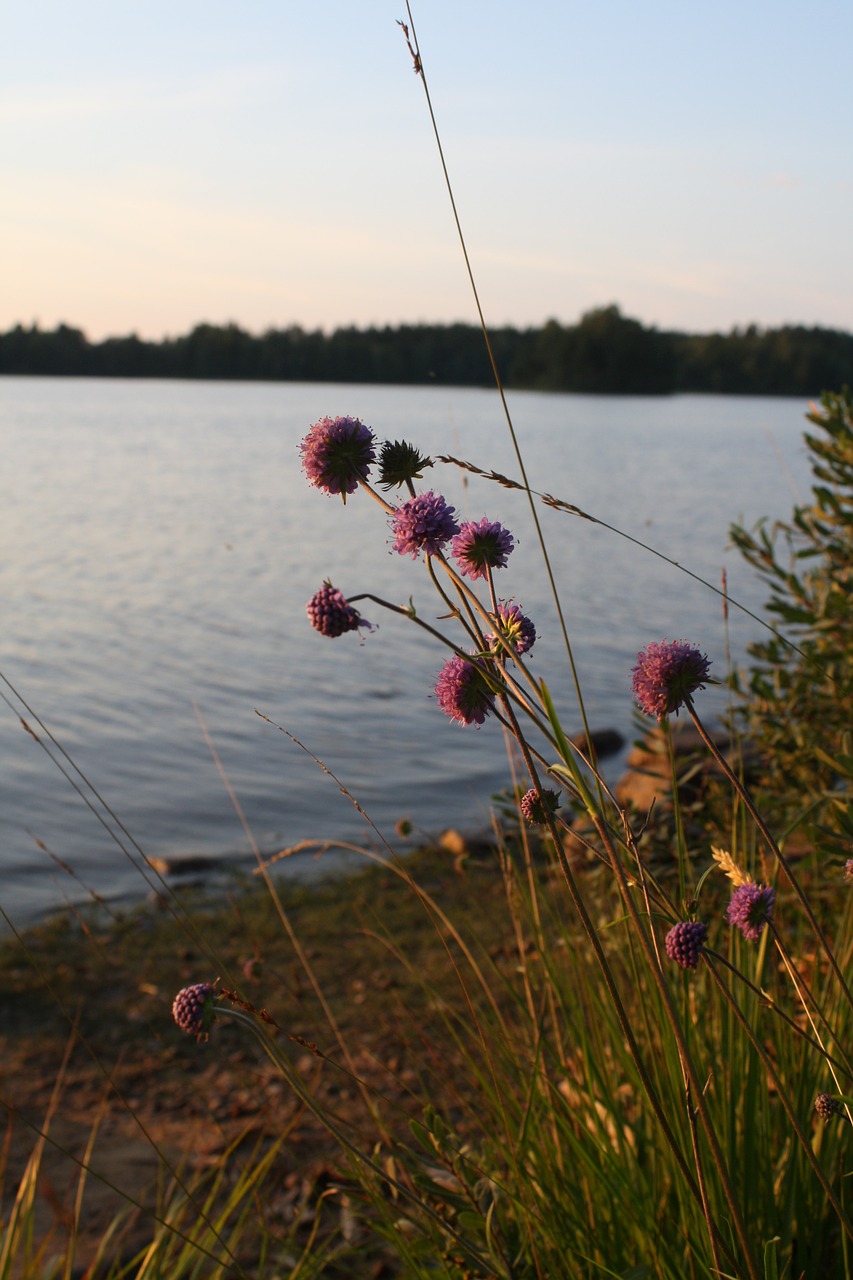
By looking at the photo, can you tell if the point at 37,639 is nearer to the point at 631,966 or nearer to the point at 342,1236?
the point at 342,1236

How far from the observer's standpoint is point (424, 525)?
141 cm

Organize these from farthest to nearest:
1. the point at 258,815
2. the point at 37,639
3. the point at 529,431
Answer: the point at 529,431 → the point at 37,639 → the point at 258,815

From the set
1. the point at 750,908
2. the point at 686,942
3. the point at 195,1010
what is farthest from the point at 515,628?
the point at 195,1010

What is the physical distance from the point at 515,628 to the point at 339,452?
35cm

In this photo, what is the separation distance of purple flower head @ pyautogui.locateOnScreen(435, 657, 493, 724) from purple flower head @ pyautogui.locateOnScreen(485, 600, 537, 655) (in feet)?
0.18

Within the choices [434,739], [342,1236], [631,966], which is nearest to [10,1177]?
[342,1236]

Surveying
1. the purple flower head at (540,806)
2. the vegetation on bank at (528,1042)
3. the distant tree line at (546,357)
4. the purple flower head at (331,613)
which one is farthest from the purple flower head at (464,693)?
the distant tree line at (546,357)

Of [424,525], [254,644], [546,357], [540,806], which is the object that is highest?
[546,357]

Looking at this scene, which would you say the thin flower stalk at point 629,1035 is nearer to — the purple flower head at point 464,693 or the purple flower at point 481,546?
the purple flower head at point 464,693

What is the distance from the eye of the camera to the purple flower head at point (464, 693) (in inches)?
58.2

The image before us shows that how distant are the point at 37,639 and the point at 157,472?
20051 millimetres

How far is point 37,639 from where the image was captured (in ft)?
42.9

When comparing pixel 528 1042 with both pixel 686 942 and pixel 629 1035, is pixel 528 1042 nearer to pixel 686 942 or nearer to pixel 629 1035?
pixel 686 942

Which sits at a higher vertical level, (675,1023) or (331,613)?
(331,613)
